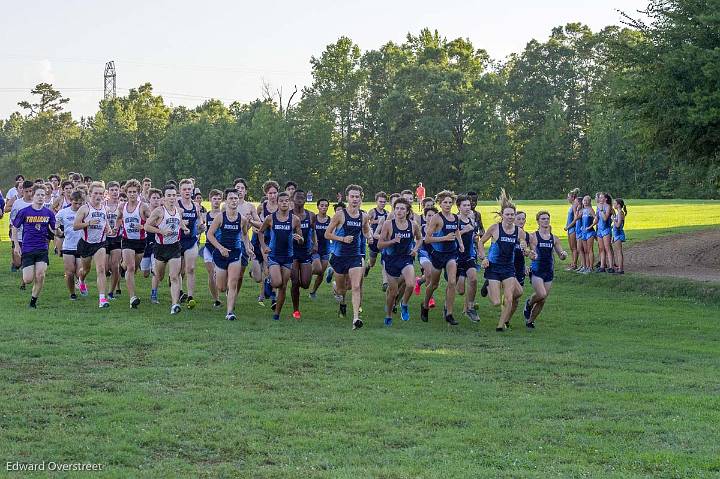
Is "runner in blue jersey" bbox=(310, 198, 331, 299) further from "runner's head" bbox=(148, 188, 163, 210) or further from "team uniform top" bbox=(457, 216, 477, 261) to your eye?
"runner's head" bbox=(148, 188, 163, 210)

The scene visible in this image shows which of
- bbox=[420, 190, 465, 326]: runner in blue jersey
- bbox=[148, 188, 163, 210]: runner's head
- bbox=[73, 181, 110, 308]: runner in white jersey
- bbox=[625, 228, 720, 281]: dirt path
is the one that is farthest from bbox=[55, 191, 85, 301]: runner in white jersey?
bbox=[625, 228, 720, 281]: dirt path

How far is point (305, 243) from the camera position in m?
15.9

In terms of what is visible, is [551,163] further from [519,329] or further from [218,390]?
[218,390]

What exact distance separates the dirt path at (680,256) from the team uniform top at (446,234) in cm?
824

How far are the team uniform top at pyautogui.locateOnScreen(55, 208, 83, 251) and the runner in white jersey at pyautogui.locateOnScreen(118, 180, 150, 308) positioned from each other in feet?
2.58

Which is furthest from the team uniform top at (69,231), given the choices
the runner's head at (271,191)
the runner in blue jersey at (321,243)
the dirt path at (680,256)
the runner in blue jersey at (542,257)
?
the dirt path at (680,256)

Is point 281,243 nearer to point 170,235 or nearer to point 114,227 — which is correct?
point 170,235

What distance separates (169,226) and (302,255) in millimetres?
2126

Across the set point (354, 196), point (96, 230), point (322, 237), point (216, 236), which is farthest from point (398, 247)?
point (96, 230)

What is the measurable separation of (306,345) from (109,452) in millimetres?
5454

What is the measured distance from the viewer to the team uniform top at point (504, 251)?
14.9 m

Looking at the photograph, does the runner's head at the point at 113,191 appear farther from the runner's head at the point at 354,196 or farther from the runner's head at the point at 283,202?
the runner's head at the point at 354,196

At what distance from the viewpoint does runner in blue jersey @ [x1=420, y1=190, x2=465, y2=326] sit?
51.2 ft

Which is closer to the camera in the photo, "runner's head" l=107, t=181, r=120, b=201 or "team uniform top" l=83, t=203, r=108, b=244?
"team uniform top" l=83, t=203, r=108, b=244
